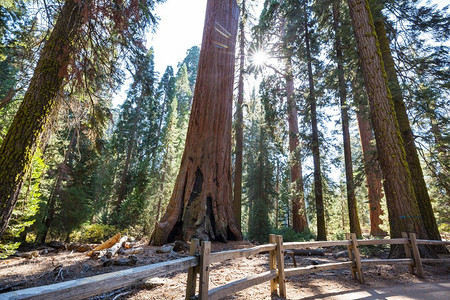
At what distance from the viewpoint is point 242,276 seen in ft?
14.0

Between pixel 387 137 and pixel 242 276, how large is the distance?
18.5ft

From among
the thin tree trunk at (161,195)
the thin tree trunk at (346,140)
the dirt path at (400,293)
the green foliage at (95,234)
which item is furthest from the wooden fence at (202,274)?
the thin tree trunk at (161,195)

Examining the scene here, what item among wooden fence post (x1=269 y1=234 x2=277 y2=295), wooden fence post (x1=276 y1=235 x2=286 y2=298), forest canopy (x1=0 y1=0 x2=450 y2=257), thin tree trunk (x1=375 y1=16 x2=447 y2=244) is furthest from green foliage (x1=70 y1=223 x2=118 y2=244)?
thin tree trunk (x1=375 y1=16 x2=447 y2=244)

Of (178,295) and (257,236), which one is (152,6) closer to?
(178,295)

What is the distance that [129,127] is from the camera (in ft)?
78.3

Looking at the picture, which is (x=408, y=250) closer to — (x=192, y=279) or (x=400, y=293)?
(x=400, y=293)

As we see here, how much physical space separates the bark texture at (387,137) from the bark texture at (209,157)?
4429mm

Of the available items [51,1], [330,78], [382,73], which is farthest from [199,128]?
[330,78]

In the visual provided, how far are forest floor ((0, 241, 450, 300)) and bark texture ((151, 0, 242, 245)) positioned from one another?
2.98ft

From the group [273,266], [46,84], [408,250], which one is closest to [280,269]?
[273,266]

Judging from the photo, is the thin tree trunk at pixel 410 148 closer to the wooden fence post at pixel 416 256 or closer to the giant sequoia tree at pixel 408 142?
the giant sequoia tree at pixel 408 142

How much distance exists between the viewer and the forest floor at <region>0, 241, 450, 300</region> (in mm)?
3453

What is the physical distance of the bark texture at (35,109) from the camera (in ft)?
11.6

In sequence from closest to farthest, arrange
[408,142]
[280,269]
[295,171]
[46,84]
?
[280,269] → [46,84] → [408,142] → [295,171]
